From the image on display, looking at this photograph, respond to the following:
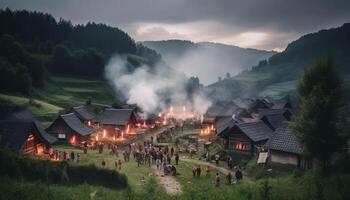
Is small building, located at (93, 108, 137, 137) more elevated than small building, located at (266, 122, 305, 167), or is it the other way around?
small building, located at (93, 108, 137, 137)

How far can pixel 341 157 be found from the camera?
99.9ft

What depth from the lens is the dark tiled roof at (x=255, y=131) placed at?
151 ft

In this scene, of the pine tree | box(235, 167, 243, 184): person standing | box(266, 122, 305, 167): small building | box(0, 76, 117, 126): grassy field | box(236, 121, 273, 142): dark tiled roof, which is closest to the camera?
the pine tree

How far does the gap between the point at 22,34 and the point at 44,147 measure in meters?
121

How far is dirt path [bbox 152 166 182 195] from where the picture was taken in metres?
30.3

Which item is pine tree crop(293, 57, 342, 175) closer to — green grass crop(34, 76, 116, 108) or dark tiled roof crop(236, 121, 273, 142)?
dark tiled roof crop(236, 121, 273, 142)

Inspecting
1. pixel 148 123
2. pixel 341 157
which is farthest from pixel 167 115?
pixel 341 157

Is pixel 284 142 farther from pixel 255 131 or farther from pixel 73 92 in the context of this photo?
pixel 73 92

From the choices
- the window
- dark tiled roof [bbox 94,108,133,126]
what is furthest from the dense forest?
the window

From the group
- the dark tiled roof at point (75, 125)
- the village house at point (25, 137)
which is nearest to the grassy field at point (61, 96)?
the dark tiled roof at point (75, 125)

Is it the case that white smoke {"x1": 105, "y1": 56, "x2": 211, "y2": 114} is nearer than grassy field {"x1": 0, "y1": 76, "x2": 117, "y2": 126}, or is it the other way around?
grassy field {"x1": 0, "y1": 76, "x2": 117, "y2": 126}

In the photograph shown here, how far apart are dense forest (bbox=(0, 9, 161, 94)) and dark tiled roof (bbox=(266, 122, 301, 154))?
7045 centimetres

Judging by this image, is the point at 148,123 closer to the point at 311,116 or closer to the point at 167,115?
the point at 167,115

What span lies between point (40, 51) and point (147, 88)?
175ft
